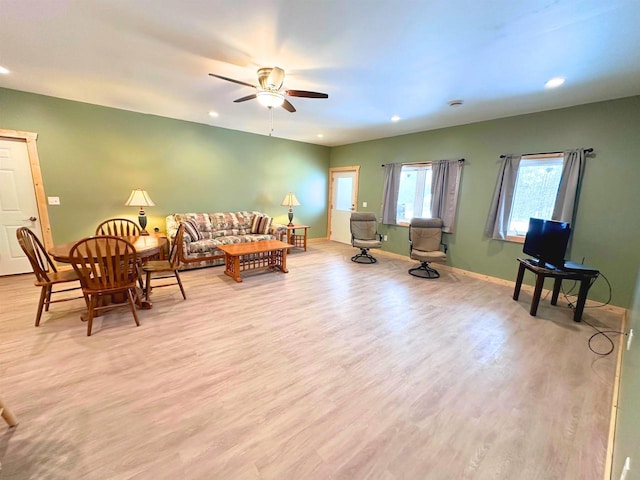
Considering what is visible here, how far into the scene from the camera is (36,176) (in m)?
3.83

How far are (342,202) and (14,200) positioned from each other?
20.3 ft

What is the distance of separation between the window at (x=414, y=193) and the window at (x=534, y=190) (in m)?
1.43

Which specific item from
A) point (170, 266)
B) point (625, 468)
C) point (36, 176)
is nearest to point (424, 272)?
point (625, 468)

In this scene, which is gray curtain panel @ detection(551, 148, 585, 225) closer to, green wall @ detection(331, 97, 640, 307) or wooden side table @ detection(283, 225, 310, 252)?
green wall @ detection(331, 97, 640, 307)

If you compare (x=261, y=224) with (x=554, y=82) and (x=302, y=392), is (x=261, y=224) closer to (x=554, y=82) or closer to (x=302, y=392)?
(x=302, y=392)

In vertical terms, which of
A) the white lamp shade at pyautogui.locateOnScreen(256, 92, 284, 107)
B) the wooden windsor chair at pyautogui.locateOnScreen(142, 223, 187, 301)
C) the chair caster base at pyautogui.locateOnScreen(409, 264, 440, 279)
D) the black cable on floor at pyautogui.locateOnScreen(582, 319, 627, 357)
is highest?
the white lamp shade at pyautogui.locateOnScreen(256, 92, 284, 107)

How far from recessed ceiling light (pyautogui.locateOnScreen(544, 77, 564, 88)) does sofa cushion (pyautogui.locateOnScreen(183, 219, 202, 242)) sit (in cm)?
537

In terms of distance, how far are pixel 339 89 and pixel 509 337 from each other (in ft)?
11.2

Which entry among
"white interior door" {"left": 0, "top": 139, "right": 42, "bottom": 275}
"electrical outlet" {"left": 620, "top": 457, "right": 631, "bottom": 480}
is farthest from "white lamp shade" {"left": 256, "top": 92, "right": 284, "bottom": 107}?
"white interior door" {"left": 0, "top": 139, "right": 42, "bottom": 275}

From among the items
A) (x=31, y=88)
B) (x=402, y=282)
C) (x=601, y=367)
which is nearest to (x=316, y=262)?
(x=402, y=282)

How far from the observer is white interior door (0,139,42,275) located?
367cm

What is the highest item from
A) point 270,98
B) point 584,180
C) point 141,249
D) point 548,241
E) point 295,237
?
point 270,98

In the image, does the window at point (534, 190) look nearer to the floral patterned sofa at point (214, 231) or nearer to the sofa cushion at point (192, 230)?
the floral patterned sofa at point (214, 231)

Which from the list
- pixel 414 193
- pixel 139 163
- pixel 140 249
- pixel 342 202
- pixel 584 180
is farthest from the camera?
pixel 342 202
